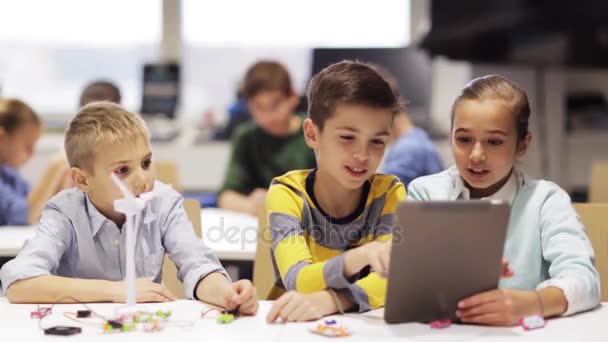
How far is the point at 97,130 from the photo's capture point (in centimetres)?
180

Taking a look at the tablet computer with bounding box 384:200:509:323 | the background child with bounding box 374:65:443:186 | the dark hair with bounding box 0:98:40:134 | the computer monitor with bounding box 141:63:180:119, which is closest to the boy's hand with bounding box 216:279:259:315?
the tablet computer with bounding box 384:200:509:323

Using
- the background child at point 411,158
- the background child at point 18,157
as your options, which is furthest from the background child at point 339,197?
the background child at point 18,157

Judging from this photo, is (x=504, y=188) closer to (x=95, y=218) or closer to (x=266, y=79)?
(x=95, y=218)

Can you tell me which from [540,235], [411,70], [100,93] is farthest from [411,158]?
[411,70]

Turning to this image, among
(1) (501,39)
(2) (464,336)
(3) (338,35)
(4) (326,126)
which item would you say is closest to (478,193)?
(4) (326,126)

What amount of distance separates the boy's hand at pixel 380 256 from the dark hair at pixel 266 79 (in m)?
2.10

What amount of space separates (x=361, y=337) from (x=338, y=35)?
3972 mm

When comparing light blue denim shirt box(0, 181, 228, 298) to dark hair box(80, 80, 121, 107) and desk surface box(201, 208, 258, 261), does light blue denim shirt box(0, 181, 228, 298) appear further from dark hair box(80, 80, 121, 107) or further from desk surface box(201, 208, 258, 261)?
dark hair box(80, 80, 121, 107)

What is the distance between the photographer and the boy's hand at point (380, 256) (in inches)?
56.6

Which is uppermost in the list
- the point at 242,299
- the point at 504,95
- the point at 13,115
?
the point at 504,95

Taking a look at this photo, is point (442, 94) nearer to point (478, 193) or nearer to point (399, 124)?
point (399, 124)

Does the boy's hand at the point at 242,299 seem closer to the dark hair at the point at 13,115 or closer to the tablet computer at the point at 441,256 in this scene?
the tablet computer at the point at 441,256

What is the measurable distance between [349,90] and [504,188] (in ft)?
1.43

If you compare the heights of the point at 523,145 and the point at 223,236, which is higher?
the point at 523,145
